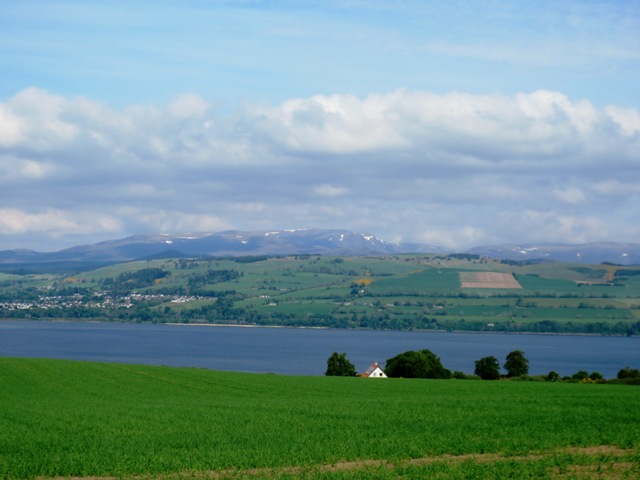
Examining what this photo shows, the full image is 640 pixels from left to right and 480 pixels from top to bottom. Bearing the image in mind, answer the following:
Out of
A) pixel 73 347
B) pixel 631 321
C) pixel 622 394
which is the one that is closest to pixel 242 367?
pixel 73 347

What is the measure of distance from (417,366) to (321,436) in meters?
43.4

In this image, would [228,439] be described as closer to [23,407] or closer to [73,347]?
[23,407]

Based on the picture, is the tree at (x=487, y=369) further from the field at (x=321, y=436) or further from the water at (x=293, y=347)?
the field at (x=321, y=436)

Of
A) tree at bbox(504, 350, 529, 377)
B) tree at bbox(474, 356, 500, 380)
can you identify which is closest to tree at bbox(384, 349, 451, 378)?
tree at bbox(474, 356, 500, 380)

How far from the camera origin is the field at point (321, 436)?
1648cm

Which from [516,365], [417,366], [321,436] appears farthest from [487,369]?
[321,436]

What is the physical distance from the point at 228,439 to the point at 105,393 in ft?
56.7

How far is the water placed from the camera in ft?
317

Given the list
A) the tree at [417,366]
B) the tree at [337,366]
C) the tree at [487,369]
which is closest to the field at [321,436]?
the tree at [417,366]

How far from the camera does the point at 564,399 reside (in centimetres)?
3016

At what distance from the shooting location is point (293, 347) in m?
131

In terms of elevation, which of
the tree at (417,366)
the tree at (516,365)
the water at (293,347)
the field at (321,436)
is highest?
the field at (321,436)

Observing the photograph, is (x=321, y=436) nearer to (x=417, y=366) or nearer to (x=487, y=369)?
(x=417, y=366)

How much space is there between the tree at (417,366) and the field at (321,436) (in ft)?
89.8
